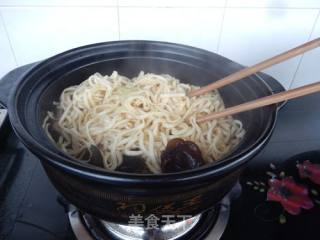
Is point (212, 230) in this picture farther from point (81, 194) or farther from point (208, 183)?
point (81, 194)

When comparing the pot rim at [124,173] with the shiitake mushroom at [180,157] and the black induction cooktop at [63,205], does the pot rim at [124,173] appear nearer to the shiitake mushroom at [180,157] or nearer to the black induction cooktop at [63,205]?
the shiitake mushroom at [180,157]

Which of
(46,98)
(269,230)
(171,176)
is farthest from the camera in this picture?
(269,230)

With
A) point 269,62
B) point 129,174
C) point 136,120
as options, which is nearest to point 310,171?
point 269,62

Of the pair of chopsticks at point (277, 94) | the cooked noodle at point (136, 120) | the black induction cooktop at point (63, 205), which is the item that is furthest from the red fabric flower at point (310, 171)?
the pair of chopsticks at point (277, 94)

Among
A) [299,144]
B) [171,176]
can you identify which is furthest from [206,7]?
[171,176]

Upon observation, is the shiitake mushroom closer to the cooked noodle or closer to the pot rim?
the cooked noodle

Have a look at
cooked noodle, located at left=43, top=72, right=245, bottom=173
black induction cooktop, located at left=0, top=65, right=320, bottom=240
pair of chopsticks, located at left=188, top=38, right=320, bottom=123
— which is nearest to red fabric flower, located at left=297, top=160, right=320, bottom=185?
black induction cooktop, located at left=0, top=65, right=320, bottom=240
